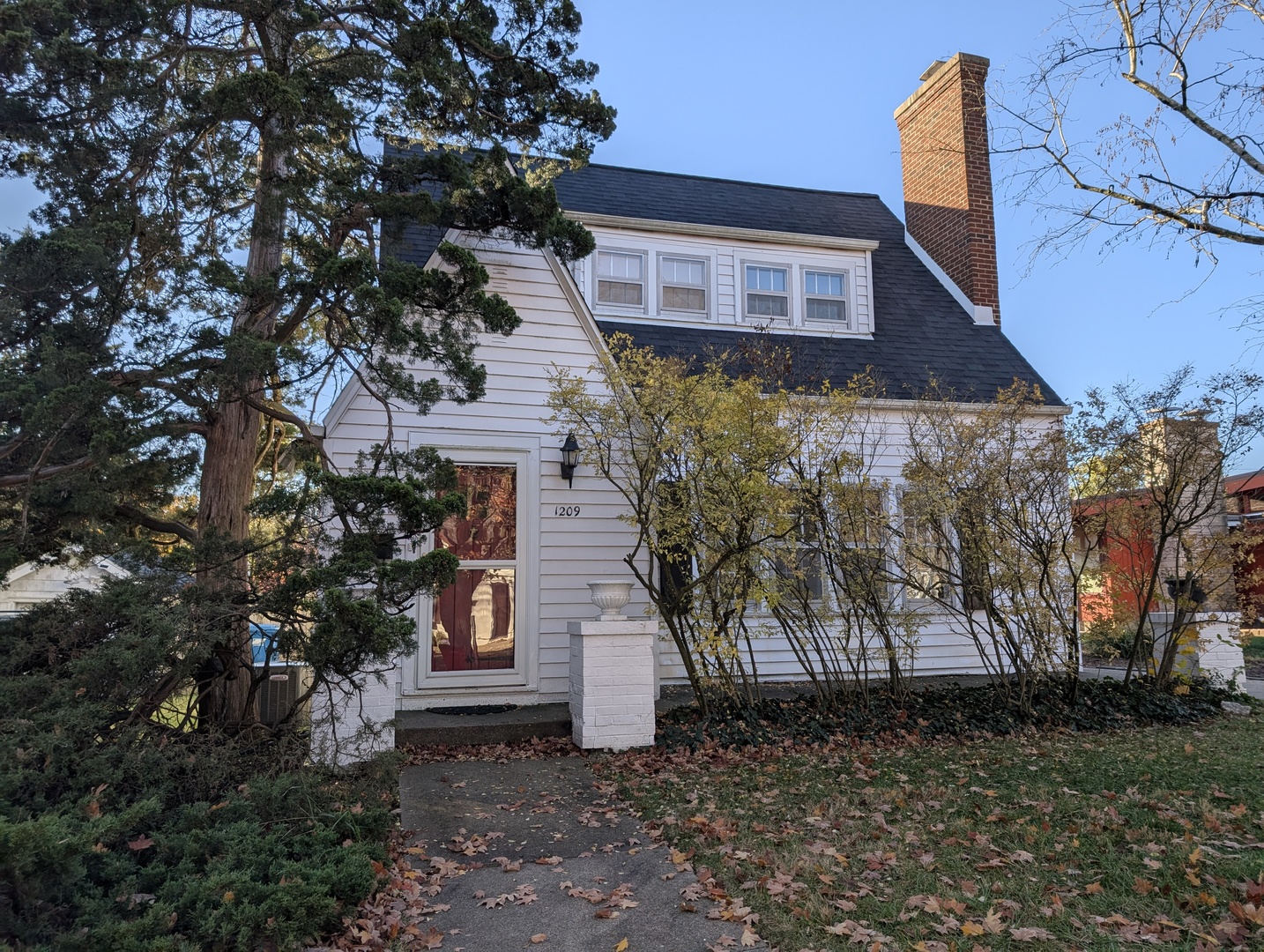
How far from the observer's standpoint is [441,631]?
800cm

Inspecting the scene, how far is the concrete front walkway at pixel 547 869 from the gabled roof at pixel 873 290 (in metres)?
5.75

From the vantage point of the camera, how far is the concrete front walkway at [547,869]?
12.2ft

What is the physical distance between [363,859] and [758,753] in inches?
150

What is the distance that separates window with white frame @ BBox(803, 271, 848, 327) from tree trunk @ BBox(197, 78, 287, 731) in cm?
713

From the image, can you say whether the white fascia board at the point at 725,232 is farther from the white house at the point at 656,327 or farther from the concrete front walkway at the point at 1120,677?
the concrete front walkway at the point at 1120,677

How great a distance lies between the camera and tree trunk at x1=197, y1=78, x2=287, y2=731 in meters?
5.10

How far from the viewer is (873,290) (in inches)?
470

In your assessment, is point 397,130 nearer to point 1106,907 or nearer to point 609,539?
point 609,539

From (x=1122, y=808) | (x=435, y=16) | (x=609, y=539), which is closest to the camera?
(x=1122, y=808)

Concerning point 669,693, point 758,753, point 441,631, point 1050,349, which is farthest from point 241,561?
point 1050,349

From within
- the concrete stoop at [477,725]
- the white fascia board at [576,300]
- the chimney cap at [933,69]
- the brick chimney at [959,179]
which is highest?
the chimney cap at [933,69]

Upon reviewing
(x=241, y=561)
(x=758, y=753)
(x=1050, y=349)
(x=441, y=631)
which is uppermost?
(x=1050, y=349)

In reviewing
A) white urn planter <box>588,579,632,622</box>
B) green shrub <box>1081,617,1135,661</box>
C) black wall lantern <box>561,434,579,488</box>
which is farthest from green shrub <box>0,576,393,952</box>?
green shrub <box>1081,617,1135,661</box>

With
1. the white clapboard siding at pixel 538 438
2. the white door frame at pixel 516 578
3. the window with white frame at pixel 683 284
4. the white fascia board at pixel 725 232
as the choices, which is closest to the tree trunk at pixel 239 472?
the white clapboard siding at pixel 538 438
